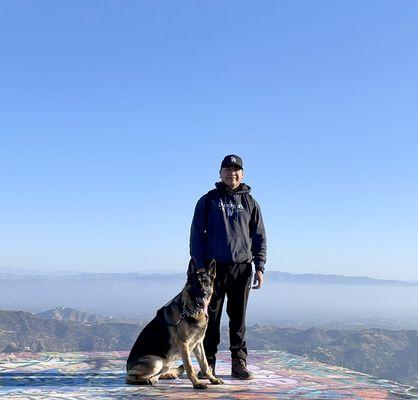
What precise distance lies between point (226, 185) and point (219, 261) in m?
1.26

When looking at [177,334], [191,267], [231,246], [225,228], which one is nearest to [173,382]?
[177,334]

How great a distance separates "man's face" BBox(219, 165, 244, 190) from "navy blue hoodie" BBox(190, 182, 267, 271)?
0.30 feet

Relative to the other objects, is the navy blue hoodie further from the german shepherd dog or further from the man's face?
the german shepherd dog

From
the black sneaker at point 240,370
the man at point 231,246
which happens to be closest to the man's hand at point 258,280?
the man at point 231,246

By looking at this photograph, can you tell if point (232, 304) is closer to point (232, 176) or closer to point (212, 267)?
point (212, 267)

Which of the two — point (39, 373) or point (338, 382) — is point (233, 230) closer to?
point (338, 382)

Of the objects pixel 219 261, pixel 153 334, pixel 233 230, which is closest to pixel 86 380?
pixel 153 334

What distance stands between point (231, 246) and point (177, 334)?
1.66 meters

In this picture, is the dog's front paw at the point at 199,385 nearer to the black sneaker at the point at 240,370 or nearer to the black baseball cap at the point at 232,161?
the black sneaker at the point at 240,370

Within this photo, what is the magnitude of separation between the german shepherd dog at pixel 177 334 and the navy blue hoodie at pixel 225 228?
2.76 feet

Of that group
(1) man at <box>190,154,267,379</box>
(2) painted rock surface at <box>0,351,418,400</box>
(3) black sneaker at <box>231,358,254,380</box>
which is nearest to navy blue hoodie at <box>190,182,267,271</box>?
(1) man at <box>190,154,267,379</box>

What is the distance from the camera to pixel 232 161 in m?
7.70

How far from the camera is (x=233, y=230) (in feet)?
25.6

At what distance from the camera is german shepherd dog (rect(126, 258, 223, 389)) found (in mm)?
6844
